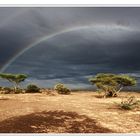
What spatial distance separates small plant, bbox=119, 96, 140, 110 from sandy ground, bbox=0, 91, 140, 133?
66 millimetres

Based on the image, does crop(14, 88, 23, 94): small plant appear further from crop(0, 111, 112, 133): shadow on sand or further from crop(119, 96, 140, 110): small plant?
crop(119, 96, 140, 110): small plant

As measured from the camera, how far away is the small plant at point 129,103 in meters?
5.84

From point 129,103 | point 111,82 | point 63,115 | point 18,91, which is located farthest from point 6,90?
point 129,103

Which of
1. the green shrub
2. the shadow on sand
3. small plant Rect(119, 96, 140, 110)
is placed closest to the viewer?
the shadow on sand

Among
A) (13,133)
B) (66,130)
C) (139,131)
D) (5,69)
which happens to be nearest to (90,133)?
(66,130)

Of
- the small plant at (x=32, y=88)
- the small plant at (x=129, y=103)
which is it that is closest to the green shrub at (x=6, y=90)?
the small plant at (x=32, y=88)

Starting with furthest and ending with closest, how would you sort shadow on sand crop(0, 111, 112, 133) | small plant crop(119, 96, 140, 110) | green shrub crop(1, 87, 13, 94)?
small plant crop(119, 96, 140, 110)
green shrub crop(1, 87, 13, 94)
shadow on sand crop(0, 111, 112, 133)

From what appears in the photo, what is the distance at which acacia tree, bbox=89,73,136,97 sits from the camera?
5.75 meters

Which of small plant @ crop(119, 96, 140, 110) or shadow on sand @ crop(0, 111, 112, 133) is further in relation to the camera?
small plant @ crop(119, 96, 140, 110)

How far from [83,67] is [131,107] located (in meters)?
0.95

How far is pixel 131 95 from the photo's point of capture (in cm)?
596

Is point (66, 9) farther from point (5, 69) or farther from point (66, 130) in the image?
point (66, 130)

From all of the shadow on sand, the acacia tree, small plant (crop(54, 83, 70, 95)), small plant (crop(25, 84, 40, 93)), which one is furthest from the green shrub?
the acacia tree

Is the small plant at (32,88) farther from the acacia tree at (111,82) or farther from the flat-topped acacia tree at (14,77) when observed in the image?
the acacia tree at (111,82)
